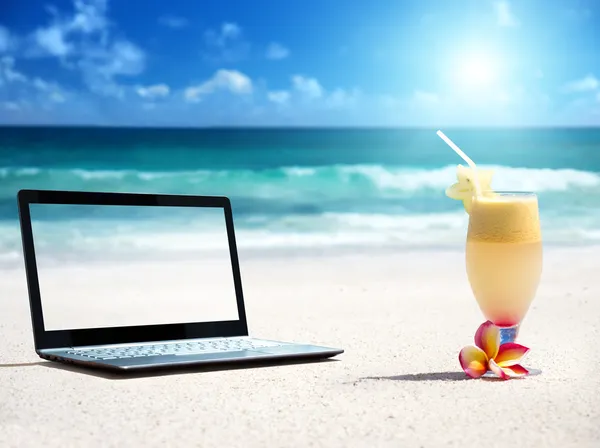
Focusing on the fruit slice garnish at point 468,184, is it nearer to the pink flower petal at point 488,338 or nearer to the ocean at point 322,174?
the pink flower petal at point 488,338

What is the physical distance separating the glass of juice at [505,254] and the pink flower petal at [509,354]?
5 centimetres

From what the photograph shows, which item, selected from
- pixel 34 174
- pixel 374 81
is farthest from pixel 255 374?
pixel 374 81

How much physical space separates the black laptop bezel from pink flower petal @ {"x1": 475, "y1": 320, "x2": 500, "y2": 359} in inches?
23.7

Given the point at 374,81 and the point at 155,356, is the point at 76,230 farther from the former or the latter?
the point at 374,81

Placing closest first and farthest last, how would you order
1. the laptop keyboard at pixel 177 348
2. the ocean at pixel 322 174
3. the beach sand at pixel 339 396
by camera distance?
1. the beach sand at pixel 339 396
2. the laptop keyboard at pixel 177 348
3. the ocean at pixel 322 174

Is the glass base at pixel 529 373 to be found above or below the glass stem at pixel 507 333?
below

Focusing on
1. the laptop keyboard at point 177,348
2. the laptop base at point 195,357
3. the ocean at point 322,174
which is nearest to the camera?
the laptop base at point 195,357

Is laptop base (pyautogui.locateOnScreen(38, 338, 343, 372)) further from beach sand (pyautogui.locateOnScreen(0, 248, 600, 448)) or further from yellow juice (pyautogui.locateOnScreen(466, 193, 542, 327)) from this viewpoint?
yellow juice (pyautogui.locateOnScreen(466, 193, 542, 327))

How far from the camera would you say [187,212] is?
2.35 metres

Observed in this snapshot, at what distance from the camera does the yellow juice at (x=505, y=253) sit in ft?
6.49

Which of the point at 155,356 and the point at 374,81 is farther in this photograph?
the point at 374,81

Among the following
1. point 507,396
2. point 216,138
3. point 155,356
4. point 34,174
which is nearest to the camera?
point 507,396

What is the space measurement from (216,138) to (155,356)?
474 inches

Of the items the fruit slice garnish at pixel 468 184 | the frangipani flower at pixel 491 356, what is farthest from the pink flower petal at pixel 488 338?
the fruit slice garnish at pixel 468 184
